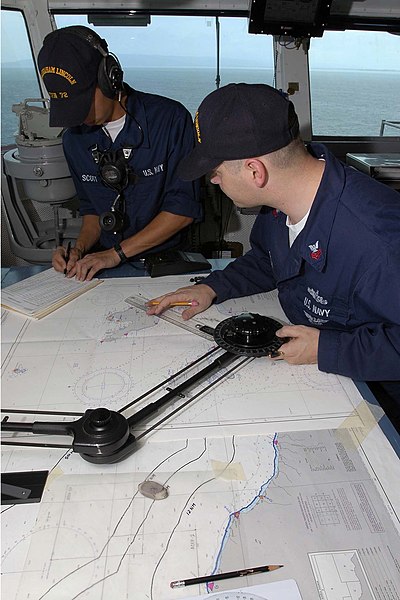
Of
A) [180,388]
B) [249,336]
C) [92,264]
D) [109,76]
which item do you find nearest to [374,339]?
[249,336]

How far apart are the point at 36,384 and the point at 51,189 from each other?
55.4 inches

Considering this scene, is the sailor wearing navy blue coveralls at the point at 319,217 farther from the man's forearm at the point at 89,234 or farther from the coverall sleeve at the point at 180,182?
the man's forearm at the point at 89,234

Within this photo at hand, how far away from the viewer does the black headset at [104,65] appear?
1.61 m

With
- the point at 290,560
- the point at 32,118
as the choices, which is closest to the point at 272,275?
the point at 290,560

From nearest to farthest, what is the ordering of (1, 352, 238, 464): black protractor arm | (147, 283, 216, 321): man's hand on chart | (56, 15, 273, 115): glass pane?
(1, 352, 238, 464): black protractor arm
(147, 283, 216, 321): man's hand on chart
(56, 15, 273, 115): glass pane

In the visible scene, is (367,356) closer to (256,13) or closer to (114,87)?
(114,87)

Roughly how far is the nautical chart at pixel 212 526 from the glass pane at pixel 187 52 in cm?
254

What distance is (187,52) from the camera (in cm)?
301

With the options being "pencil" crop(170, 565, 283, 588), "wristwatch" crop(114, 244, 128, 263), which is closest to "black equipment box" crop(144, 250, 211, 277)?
"wristwatch" crop(114, 244, 128, 263)

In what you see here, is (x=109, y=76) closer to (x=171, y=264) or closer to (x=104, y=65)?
(x=104, y=65)

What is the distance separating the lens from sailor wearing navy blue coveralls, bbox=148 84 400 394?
1.06 metres

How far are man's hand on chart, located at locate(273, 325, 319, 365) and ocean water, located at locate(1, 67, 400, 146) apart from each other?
215 centimetres

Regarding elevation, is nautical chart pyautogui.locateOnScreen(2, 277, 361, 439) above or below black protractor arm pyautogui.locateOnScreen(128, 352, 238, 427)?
below

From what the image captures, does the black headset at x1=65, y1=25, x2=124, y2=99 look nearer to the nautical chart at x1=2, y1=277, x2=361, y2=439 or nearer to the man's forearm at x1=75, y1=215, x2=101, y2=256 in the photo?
the man's forearm at x1=75, y1=215, x2=101, y2=256
